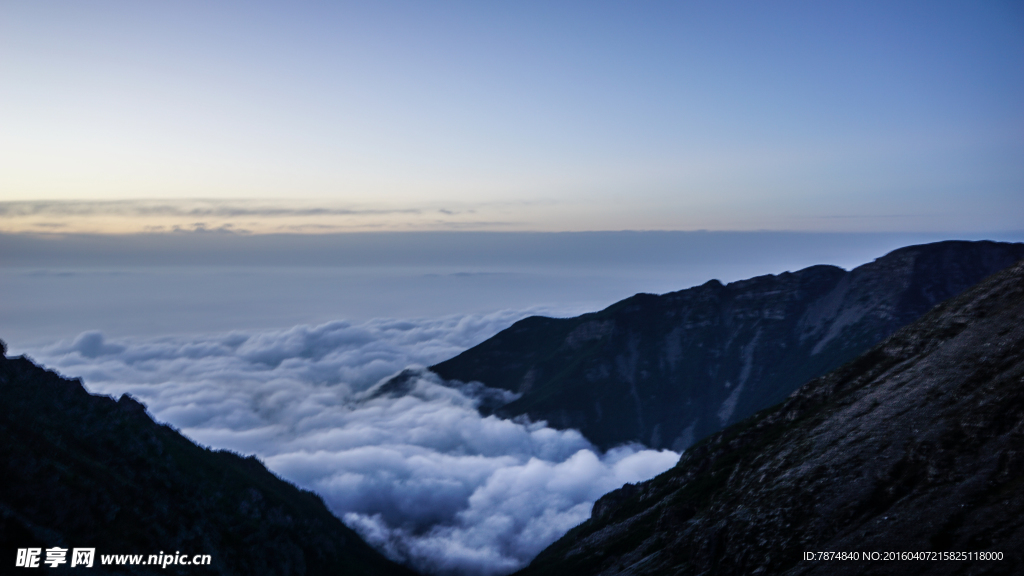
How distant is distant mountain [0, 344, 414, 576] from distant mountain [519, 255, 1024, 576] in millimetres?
68667

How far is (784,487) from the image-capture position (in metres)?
78.9

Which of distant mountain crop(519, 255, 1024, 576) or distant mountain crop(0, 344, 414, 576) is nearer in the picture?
distant mountain crop(519, 255, 1024, 576)

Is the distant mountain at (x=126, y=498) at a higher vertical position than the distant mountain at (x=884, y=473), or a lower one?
lower

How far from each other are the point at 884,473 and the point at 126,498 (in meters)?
104

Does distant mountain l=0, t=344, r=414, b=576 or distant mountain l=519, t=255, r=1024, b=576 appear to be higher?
distant mountain l=519, t=255, r=1024, b=576

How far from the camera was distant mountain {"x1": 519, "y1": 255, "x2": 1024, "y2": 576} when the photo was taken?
2234 inches

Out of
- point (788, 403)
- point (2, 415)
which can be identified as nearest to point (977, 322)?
point (788, 403)

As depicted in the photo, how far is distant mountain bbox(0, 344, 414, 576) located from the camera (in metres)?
67.6

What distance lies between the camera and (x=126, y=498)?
83875 mm

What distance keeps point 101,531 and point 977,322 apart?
424 ft

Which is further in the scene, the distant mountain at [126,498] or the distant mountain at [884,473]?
the distant mountain at [126,498]

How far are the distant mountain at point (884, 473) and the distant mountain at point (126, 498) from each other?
6867 cm

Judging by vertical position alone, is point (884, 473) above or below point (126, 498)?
above

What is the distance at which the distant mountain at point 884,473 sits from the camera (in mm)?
56750
